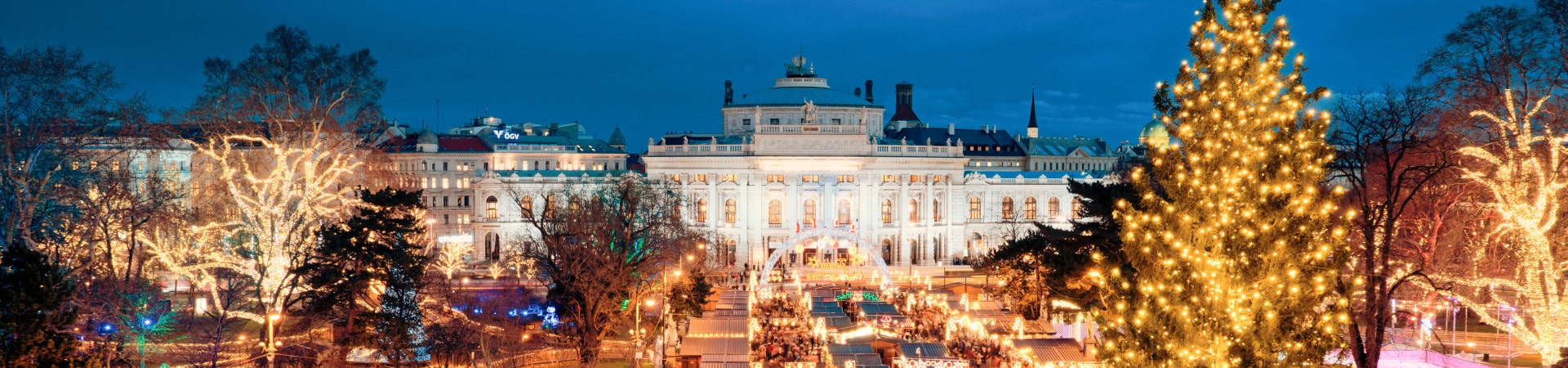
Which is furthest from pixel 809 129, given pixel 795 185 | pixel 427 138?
pixel 427 138

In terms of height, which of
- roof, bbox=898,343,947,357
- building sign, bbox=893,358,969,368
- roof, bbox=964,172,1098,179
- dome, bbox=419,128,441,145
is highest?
dome, bbox=419,128,441,145

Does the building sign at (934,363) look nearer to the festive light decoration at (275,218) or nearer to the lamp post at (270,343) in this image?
the lamp post at (270,343)

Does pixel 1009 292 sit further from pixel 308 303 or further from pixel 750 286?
pixel 308 303

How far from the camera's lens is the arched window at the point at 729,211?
71.6 meters

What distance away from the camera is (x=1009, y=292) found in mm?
43812

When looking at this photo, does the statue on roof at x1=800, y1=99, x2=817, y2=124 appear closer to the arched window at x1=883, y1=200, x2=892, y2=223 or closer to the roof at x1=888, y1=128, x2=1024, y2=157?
the arched window at x1=883, y1=200, x2=892, y2=223

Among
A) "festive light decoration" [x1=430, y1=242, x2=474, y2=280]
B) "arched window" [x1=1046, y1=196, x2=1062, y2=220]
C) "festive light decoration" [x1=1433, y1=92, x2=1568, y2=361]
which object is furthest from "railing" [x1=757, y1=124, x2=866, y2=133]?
"festive light decoration" [x1=1433, y1=92, x2=1568, y2=361]

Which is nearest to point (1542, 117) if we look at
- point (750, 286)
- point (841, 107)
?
point (750, 286)

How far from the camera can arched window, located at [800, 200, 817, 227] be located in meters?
70.7

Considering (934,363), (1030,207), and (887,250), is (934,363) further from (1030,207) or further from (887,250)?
(1030,207)

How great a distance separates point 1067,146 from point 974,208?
1577 inches

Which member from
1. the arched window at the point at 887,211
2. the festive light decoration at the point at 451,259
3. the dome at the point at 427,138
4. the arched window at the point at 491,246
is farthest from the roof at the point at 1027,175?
the dome at the point at 427,138

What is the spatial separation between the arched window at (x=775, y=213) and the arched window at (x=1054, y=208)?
2295 cm

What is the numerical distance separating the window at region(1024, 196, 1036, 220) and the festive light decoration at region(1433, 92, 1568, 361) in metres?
54.8
